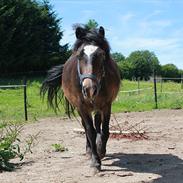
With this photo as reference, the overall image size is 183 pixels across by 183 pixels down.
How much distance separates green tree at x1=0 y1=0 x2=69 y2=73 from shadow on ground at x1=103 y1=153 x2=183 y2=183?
30.6 m

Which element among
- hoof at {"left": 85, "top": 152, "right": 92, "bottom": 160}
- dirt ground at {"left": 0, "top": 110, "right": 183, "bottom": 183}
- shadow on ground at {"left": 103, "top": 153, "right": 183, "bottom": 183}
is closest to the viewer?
shadow on ground at {"left": 103, "top": 153, "right": 183, "bottom": 183}

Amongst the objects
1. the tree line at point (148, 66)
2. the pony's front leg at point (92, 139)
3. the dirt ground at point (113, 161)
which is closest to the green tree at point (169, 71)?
the tree line at point (148, 66)

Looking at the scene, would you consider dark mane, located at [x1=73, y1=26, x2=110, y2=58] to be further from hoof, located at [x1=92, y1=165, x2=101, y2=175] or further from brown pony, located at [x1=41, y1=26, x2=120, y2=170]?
hoof, located at [x1=92, y1=165, x2=101, y2=175]

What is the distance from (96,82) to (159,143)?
3.04 metres

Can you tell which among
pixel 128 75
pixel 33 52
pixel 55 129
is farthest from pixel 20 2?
pixel 55 129

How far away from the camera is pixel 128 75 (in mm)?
48500

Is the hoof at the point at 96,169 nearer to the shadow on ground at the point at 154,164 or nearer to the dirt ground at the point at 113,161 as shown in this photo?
the dirt ground at the point at 113,161

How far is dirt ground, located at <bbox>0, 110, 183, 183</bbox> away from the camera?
5562mm

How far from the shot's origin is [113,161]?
6.73 m

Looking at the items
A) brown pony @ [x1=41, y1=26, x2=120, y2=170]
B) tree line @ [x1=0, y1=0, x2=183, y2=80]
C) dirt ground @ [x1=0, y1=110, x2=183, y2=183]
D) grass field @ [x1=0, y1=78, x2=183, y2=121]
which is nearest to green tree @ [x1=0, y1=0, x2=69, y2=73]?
tree line @ [x1=0, y1=0, x2=183, y2=80]

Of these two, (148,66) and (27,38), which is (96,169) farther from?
(148,66)

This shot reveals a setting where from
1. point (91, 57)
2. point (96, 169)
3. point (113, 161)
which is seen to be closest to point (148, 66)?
point (113, 161)

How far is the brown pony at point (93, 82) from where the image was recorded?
5.52 metres

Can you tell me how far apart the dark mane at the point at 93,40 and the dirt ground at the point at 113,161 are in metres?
1.67
